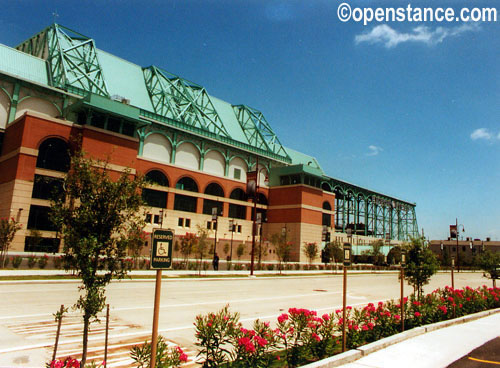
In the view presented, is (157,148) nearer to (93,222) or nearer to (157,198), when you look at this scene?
(157,198)

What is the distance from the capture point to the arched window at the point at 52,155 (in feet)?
146

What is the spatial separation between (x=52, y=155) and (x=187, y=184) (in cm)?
2241

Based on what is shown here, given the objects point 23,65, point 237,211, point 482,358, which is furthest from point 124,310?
point 237,211

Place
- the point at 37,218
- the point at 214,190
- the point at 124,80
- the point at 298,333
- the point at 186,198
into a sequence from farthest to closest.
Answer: the point at 124,80 < the point at 214,190 < the point at 186,198 < the point at 37,218 < the point at 298,333

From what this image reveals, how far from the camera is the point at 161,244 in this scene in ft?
17.7

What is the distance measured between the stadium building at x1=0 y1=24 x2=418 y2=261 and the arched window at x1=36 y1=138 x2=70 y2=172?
4.7 inches

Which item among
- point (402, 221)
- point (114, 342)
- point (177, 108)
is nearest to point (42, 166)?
point (177, 108)

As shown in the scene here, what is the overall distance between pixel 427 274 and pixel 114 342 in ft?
40.1

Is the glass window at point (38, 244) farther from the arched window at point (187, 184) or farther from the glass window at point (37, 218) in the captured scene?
the arched window at point (187, 184)

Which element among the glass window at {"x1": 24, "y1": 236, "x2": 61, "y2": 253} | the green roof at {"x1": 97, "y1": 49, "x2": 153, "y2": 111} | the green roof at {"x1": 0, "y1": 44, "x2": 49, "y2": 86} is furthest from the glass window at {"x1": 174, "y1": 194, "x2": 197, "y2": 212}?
the green roof at {"x1": 0, "y1": 44, "x2": 49, "y2": 86}

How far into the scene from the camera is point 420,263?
15000mm

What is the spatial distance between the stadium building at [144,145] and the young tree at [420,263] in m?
25.7

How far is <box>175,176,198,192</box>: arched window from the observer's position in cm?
6141

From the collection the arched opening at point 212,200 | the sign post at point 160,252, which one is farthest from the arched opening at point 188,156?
the sign post at point 160,252
